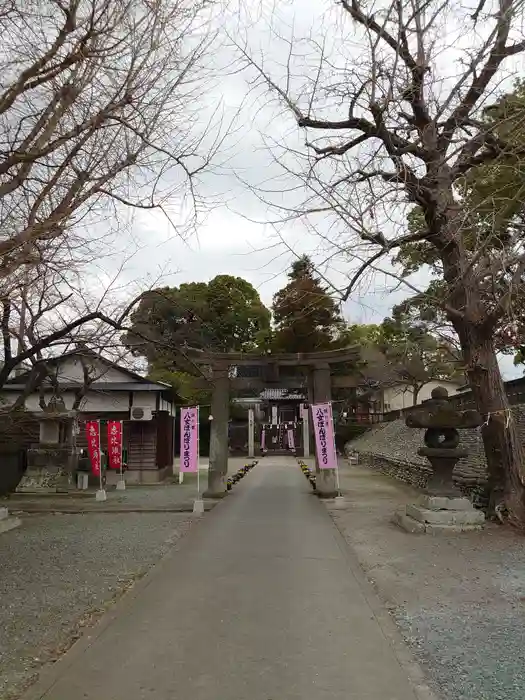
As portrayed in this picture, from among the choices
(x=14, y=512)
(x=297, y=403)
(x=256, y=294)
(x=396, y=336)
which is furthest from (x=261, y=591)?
(x=297, y=403)

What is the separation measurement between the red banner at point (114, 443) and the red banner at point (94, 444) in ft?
3.79

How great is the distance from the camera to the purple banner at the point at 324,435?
1805 centimetres

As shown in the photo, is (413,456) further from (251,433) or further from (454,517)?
(251,433)

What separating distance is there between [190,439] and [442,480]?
28.5 ft

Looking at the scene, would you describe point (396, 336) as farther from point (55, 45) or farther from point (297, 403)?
point (55, 45)

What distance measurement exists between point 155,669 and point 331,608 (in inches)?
89.5

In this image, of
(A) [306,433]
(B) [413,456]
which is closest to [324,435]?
(B) [413,456]

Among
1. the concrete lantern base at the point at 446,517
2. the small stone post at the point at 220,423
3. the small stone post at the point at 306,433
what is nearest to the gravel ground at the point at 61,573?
the concrete lantern base at the point at 446,517

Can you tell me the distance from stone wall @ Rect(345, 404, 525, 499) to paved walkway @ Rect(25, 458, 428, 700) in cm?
568

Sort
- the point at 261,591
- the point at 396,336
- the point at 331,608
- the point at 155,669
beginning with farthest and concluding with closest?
the point at 396,336 < the point at 261,591 < the point at 331,608 < the point at 155,669

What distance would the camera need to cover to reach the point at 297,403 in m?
50.3

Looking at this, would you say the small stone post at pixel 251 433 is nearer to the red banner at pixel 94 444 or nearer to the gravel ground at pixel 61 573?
the red banner at pixel 94 444

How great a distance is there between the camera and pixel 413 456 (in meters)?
21.4

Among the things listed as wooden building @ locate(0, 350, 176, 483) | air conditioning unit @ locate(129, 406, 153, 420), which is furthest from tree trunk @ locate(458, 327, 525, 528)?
air conditioning unit @ locate(129, 406, 153, 420)
